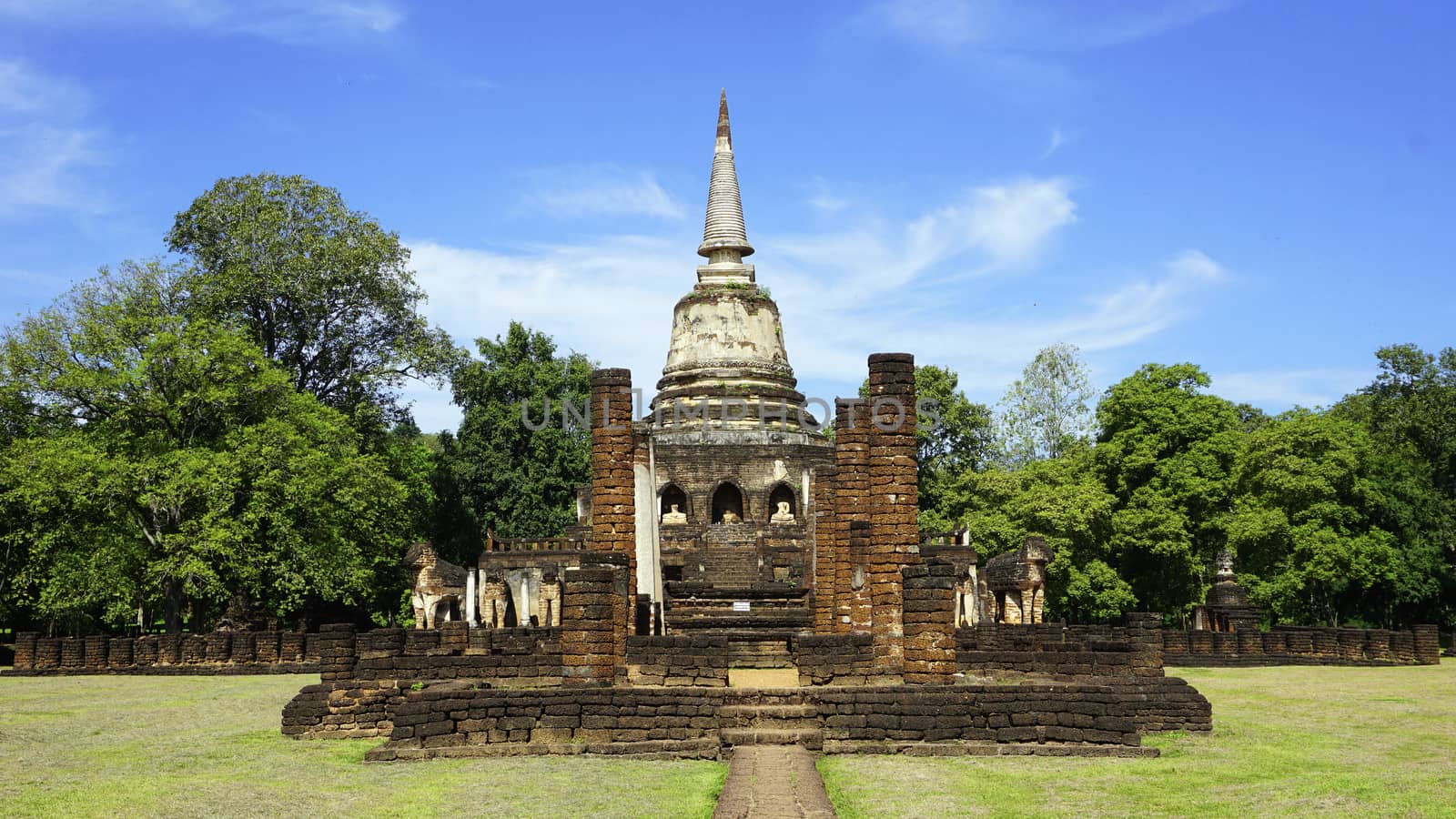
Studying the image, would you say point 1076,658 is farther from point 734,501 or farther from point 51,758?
point 734,501

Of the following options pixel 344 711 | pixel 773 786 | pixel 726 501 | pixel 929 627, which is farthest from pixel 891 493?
pixel 726 501

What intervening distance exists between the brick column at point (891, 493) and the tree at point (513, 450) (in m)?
26.4

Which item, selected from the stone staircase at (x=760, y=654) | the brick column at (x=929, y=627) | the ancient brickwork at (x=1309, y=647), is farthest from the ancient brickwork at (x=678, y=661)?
the ancient brickwork at (x=1309, y=647)

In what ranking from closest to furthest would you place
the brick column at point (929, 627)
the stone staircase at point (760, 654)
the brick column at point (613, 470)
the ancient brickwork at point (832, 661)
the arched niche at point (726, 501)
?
the ancient brickwork at point (832, 661) → the brick column at point (929, 627) → the brick column at point (613, 470) → the stone staircase at point (760, 654) → the arched niche at point (726, 501)

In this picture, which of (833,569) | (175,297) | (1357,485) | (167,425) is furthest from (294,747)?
(1357,485)

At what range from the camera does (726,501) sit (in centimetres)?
3634

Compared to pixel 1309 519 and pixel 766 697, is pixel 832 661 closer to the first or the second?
pixel 766 697

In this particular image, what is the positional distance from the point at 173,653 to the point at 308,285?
12758 millimetres

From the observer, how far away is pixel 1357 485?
1374 inches

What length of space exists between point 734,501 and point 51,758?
24.3m

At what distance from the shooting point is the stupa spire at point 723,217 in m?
40.2

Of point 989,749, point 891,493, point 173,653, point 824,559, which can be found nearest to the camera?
point 989,749

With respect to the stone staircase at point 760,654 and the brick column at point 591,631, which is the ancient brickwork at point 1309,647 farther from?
the brick column at point 591,631

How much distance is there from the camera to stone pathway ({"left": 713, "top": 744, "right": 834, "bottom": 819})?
30.1ft
